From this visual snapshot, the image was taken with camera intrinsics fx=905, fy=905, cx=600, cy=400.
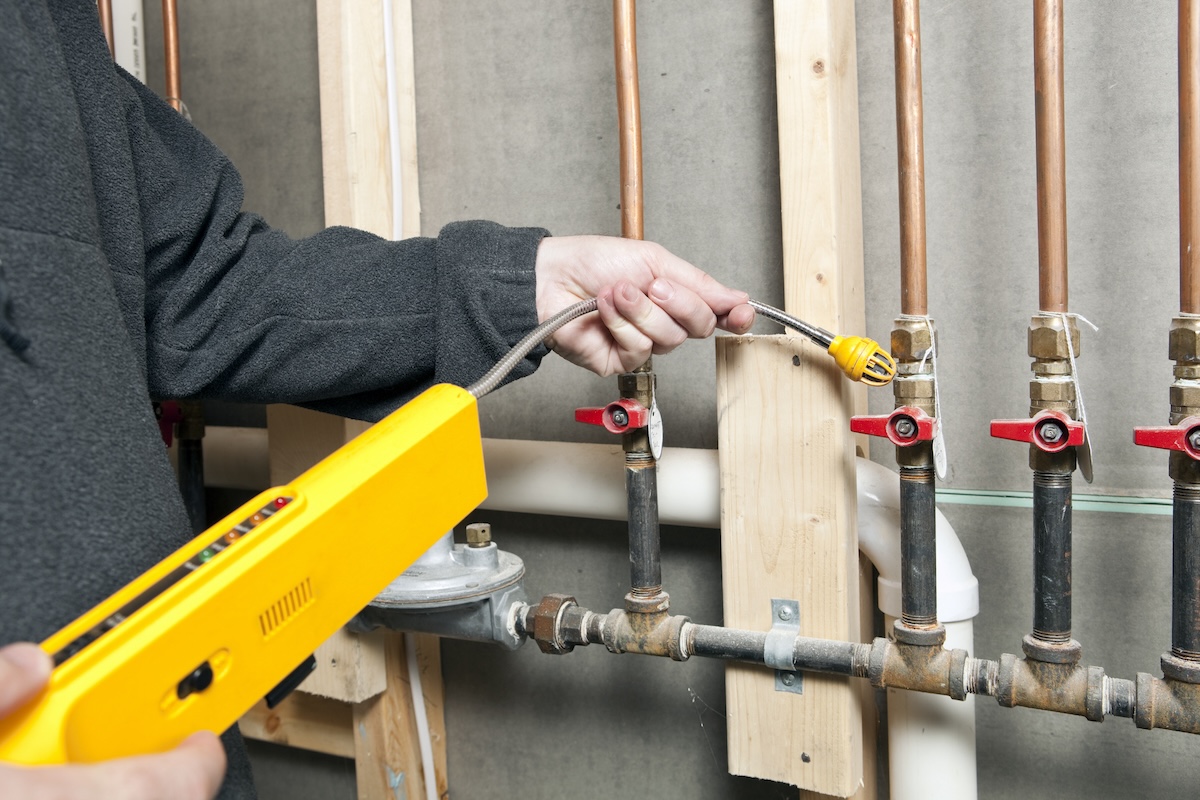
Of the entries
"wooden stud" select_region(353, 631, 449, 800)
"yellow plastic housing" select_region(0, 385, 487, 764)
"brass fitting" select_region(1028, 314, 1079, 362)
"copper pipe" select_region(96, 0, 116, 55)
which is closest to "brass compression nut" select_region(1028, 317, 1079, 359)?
"brass fitting" select_region(1028, 314, 1079, 362)

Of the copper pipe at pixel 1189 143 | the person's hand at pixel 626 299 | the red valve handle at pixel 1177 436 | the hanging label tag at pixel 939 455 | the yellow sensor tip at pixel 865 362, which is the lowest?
the hanging label tag at pixel 939 455

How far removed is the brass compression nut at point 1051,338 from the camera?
0.67 m

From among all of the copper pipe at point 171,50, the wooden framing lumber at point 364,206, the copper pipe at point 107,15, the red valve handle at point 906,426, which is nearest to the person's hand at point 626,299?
the red valve handle at point 906,426

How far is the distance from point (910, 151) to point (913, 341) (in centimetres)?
15

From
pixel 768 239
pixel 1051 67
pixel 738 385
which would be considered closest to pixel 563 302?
pixel 738 385

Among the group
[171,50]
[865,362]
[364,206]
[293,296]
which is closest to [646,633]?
[865,362]

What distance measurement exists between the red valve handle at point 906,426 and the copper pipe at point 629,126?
0.27 m

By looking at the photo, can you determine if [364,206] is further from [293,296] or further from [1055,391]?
[1055,391]

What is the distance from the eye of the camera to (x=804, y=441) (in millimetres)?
757

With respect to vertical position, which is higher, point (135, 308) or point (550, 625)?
point (135, 308)

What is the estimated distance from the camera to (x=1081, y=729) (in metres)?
0.82

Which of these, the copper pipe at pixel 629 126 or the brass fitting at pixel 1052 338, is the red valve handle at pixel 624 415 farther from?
the brass fitting at pixel 1052 338

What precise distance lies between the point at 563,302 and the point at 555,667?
521 mm

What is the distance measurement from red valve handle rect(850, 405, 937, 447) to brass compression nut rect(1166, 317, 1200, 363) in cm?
17
